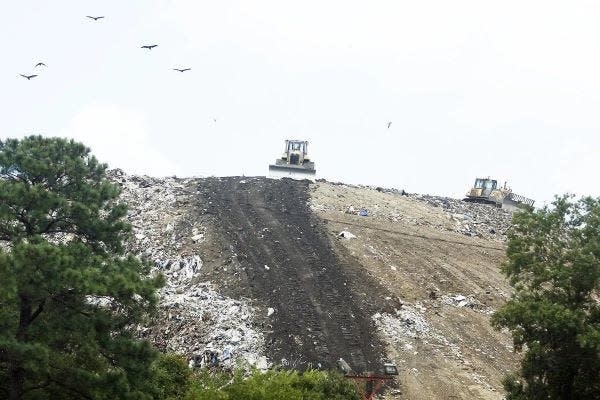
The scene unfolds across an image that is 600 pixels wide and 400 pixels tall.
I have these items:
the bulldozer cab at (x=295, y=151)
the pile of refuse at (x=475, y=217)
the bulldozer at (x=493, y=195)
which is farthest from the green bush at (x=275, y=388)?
the bulldozer at (x=493, y=195)

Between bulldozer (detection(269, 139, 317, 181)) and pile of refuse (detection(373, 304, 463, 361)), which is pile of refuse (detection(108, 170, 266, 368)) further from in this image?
bulldozer (detection(269, 139, 317, 181))

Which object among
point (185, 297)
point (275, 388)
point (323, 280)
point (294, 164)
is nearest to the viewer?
point (275, 388)

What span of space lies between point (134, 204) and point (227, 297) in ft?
29.4

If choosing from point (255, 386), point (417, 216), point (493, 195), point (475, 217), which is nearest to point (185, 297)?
point (255, 386)

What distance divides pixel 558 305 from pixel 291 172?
70.7 feet

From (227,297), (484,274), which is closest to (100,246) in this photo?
(227,297)

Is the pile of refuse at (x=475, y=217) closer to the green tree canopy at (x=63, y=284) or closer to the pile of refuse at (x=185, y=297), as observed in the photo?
the pile of refuse at (x=185, y=297)

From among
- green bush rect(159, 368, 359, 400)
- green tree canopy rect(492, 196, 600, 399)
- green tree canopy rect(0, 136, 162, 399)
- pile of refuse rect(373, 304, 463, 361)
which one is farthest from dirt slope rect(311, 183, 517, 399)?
green tree canopy rect(0, 136, 162, 399)

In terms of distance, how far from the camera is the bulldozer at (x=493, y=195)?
34.6 m

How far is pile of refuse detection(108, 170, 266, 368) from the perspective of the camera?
14445 millimetres

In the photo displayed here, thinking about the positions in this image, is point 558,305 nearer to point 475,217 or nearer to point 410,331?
point 410,331

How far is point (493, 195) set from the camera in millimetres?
35125

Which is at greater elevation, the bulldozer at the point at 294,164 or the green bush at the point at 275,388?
the green bush at the point at 275,388

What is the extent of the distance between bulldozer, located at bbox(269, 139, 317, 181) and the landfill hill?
2355 millimetres
